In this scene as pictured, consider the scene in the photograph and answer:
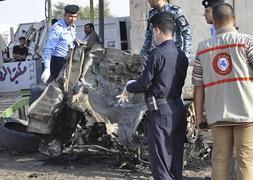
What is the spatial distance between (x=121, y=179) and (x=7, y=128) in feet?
7.23

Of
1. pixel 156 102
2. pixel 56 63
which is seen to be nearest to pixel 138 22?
pixel 56 63

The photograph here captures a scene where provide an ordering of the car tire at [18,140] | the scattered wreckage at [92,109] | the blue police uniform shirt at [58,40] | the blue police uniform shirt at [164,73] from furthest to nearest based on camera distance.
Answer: the blue police uniform shirt at [58,40] < the car tire at [18,140] < the scattered wreckage at [92,109] < the blue police uniform shirt at [164,73]

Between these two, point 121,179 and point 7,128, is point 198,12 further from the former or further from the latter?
point 121,179

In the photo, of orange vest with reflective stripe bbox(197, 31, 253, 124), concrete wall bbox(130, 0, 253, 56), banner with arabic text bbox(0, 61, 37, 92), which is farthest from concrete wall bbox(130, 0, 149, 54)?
banner with arabic text bbox(0, 61, 37, 92)

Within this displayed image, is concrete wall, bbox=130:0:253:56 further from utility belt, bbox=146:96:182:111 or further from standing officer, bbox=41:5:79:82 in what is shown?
utility belt, bbox=146:96:182:111

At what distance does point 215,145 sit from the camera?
429 cm

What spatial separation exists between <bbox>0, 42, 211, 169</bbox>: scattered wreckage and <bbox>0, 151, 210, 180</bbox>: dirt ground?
0.17m

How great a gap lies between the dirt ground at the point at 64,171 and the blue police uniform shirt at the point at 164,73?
1.45 m

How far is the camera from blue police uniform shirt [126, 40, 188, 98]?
431cm

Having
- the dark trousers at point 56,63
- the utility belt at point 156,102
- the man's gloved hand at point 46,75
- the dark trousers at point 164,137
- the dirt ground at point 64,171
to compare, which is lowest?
the dirt ground at point 64,171

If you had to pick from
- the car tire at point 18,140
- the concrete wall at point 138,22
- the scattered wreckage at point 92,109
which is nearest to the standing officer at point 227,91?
the scattered wreckage at point 92,109

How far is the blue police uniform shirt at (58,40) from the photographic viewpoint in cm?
734

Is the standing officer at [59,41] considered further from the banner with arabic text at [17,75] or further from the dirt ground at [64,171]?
the banner with arabic text at [17,75]

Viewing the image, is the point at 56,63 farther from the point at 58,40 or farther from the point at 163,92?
the point at 163,92
